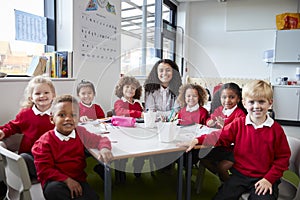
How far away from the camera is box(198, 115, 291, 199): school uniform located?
1.31 meters

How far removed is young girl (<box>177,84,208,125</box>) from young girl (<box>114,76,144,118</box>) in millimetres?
360

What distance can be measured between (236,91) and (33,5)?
2.23 m

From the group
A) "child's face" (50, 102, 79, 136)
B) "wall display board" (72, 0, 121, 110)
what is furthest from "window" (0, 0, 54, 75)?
"child's face" (50, 102, 79, 136)

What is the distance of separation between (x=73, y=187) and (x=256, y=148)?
98 centimetres

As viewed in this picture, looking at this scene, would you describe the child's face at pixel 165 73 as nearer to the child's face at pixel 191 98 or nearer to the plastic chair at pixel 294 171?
the child's face at pixel 191 98

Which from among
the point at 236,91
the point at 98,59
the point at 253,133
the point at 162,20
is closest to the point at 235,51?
the point at 162,20

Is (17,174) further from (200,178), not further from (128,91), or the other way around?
(200,178)

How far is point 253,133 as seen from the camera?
1.39 meters

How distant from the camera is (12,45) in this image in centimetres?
238

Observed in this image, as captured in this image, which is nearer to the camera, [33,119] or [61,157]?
[61,157]

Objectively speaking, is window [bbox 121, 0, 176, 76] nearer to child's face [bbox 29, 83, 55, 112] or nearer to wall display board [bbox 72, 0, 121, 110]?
wall display board [bbox 72, 0, 121, 110]

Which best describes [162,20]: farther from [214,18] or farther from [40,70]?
[40,70]

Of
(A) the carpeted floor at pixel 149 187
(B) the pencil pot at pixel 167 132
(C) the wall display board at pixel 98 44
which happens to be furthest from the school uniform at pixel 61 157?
(C) the wall display board at pixel 98 44

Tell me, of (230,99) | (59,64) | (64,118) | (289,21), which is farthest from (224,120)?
(289,21)
